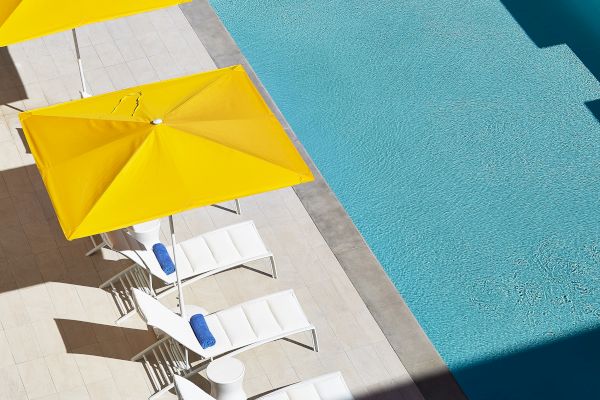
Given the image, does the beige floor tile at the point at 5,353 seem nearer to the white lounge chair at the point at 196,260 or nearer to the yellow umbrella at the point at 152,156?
the white lounge chair at the point at 196,260

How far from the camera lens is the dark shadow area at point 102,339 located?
27.7 ft

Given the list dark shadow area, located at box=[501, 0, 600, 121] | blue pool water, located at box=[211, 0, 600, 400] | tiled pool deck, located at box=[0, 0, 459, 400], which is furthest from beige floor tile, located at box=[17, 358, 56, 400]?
dark shadow area, located at box=[501, 0, 600, 121]

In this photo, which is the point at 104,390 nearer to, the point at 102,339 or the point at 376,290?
the point at 102,339

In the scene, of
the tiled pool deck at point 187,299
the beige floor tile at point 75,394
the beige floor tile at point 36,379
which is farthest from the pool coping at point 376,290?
the beige floor tile at point 36,379

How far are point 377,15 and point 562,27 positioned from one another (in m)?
2.39

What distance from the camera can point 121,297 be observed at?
8875mm

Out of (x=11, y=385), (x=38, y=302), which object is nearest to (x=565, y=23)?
(x=38, y=302)

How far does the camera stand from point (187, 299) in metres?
8.89

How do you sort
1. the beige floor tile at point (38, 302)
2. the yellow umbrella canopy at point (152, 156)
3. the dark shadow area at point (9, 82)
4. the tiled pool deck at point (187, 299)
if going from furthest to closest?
the dark shadow area at point (9, 82)
the beige floor tile at point (38, 302)
the tiled pool deck at point (187, 299)
the yellow umbrella canopy at point (152, 156)

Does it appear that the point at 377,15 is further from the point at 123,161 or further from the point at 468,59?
the point at 123,161

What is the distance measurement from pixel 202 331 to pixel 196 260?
919 mm

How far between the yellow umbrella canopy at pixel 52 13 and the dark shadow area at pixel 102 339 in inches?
102

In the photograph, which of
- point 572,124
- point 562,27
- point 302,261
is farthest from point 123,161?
point 562,27

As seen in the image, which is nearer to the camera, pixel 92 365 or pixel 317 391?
pixel 317 391
